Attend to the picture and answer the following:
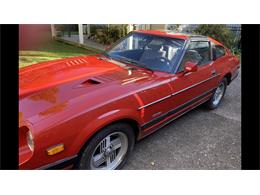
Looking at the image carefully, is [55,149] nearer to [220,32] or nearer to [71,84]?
[71,84]

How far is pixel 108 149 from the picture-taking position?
2146 mm

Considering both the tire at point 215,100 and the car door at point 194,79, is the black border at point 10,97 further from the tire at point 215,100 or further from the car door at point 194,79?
the tire at point 215,100

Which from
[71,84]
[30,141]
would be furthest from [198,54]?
[30,141]

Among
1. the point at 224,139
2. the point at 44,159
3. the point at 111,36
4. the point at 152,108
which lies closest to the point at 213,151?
the point at 224,139

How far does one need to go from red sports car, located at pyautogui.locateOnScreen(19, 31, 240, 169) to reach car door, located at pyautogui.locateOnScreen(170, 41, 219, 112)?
1 centimetres

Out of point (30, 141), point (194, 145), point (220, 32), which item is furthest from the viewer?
point (220, 32)

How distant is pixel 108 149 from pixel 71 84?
830 millimetres

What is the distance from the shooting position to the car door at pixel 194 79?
2779 millimetres

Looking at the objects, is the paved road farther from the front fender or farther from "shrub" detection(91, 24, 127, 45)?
"shrub" detection(91, 24, 127, 45)

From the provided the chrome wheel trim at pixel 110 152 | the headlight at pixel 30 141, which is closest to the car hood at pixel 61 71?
the headlight at pixel 30 141

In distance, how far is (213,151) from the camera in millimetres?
2814

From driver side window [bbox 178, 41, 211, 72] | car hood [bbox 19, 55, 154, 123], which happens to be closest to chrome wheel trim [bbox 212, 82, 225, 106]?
driver side window [bbox 178, 41, 211, 72]

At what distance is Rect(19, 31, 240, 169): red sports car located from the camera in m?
1.65

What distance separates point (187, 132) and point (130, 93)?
1.47 metres
